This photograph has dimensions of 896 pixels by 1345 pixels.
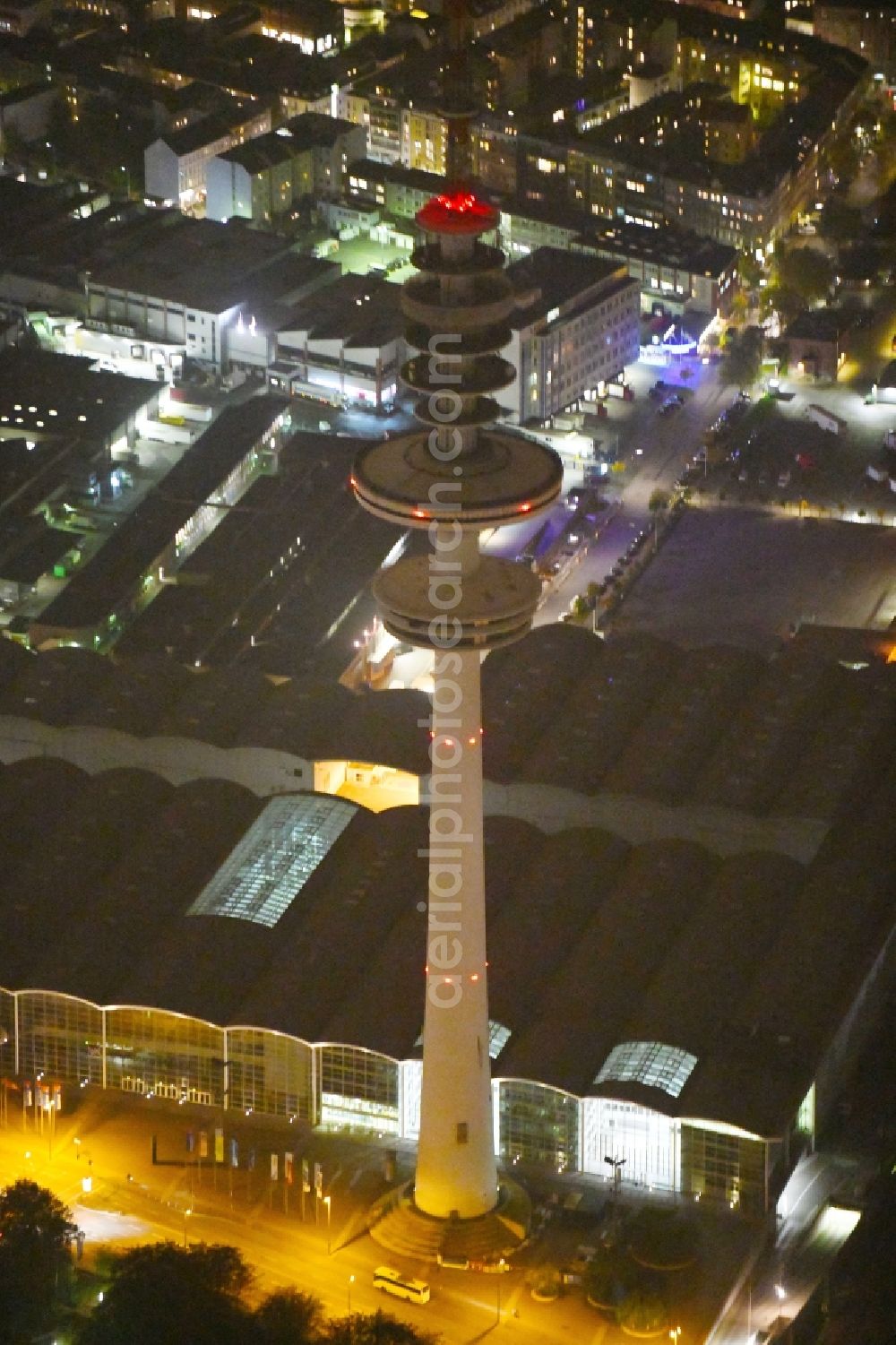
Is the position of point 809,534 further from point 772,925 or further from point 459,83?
point 459,83

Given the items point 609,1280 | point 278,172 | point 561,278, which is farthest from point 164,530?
point 609,1280

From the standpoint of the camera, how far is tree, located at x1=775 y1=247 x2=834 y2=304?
179000 mm

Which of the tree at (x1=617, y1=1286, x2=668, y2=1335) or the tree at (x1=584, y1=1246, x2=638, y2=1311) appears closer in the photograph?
the tree at (x1=617, y1=1286, x2=668, y2=1335)

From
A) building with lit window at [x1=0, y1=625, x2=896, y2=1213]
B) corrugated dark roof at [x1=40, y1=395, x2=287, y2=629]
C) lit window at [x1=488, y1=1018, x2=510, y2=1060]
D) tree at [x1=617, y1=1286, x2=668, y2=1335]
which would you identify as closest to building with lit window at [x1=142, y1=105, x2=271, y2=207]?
corrugated dark roof at [x1=40, y1=395, x2=287, y2=629]

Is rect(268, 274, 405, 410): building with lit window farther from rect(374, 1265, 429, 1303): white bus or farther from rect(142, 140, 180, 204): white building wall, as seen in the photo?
rect(374, 1265, 429, 1303): white bus

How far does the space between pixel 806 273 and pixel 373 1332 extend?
302ft

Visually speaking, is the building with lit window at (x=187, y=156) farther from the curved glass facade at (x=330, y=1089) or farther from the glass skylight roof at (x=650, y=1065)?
the glass skylight roof at (x=650, y=1065)

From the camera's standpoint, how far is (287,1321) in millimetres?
97688

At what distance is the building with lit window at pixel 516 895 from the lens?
349 feet

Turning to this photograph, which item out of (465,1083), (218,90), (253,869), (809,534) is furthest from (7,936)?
(218,90)

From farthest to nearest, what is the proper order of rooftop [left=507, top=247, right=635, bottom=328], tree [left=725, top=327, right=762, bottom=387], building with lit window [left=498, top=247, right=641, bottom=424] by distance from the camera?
1. tree [left=725, top=327, right=762, bottom=387]
2. rooftop [left=507, top=247, right=635, bottom=328]
3. building with lit window [left=498, top=247, right=641, bottom=424]

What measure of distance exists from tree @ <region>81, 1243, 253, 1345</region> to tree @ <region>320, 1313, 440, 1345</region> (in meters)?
2.20

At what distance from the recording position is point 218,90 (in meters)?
192

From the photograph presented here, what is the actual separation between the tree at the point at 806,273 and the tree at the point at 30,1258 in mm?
86627
